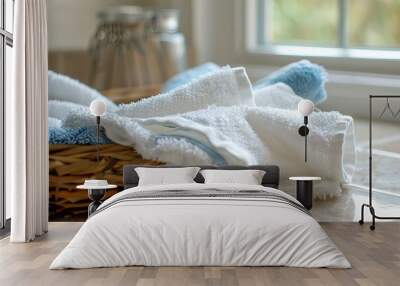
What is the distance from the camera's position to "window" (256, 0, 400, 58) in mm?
6328

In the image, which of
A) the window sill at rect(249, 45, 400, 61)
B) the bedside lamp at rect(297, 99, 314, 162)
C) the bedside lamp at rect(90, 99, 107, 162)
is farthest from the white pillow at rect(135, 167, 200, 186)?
the window sill at rect(249, 45, 400, 61)

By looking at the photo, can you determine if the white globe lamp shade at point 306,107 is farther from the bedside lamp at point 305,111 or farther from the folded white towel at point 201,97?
the folded white towel at point 201,97

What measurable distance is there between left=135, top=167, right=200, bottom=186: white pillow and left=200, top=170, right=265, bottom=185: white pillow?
0.09 meters

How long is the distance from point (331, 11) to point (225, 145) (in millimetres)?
2130

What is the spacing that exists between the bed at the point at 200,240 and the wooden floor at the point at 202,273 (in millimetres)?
49

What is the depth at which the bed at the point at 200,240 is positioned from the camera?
3.96 meters

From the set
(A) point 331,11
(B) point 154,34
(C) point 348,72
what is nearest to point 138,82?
(B) point 154,34

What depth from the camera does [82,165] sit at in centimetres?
507

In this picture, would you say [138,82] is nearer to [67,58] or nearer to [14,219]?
[67,58]

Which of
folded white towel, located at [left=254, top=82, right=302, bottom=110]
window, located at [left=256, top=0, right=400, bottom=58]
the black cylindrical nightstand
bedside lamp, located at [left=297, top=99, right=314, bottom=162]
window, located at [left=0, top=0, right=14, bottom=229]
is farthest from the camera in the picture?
window, located at [left=256, top=0, right=400, bottom=58]

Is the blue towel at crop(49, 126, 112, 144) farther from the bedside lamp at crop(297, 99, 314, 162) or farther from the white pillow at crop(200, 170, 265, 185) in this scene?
the bedside lamp at crop(297, 99, 314, 162)

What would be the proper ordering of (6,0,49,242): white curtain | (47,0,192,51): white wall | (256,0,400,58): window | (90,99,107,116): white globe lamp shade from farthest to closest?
(47,0,192,51): white wall, (256,0,400,58): window, (90,99,107,116): white globe lamp shade, (6,0,49,242): white curtain

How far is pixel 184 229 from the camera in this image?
13.1 feet

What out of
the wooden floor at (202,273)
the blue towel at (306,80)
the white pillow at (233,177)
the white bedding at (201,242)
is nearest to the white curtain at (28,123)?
the wooden floor at (202,273)
